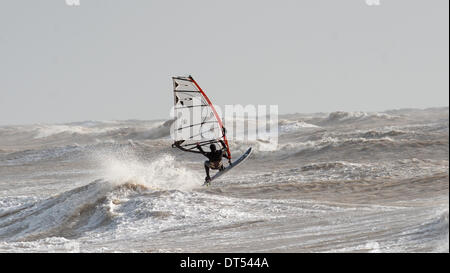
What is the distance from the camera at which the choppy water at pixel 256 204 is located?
9.45 meters

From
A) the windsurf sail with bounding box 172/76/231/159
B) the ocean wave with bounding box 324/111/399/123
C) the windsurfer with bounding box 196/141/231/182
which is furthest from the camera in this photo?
the ocean wave with bounding box 324/111/399/123

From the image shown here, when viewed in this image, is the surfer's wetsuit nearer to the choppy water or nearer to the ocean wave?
the choppy water

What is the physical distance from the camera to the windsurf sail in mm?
12359

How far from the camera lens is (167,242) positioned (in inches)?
413

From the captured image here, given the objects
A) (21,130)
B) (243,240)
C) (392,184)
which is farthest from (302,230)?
(21,130)

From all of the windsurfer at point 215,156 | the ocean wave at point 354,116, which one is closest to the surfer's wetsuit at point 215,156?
the windsurfer at point 215,156

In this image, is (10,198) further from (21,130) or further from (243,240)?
(21,130)

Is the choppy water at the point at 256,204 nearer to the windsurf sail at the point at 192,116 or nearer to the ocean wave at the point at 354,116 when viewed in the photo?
the windsurf sail at the point at 192,116

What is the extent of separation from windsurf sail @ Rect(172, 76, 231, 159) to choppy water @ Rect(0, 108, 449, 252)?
1.34 meters

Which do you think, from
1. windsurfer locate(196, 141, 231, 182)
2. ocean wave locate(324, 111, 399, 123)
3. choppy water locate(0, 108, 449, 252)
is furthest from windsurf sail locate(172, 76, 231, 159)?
ocean wave locate(324, 111, 399, 123)

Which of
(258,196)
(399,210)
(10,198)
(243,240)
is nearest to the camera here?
(243,240)

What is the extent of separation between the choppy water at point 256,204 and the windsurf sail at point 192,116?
52.8 inches

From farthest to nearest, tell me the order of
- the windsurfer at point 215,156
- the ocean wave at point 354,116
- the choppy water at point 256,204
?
the ocean wave at point 354,116
the windsurfer at point 215,156
the choppy water at point 256,204
